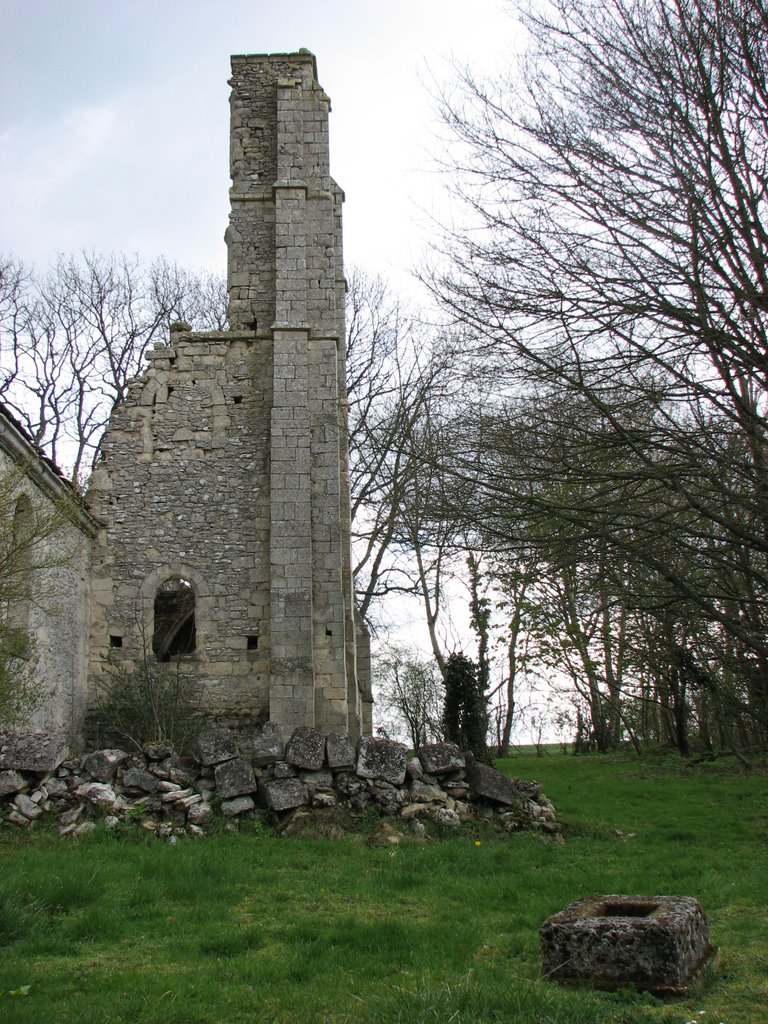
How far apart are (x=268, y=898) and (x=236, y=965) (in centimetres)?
206

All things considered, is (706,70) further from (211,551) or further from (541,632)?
(541,632)

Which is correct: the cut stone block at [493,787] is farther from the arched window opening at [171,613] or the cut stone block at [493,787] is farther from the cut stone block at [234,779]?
the arched window opening at [171,613]

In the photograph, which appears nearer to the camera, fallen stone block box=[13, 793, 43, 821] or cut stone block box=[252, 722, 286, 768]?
fallen stone block box=[13, 793, 43, 821]

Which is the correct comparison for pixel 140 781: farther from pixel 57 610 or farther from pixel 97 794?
pixel 57 610

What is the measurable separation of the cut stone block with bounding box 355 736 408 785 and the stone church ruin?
1.65 m

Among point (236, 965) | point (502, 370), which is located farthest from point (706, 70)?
point (236, 965)

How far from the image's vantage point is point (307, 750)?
38.1 ft

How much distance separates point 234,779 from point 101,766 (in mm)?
1540

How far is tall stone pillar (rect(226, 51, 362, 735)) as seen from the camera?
1366cm

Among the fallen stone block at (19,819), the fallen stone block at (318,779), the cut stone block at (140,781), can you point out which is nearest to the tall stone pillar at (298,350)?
the fallen stone block at (318,779)

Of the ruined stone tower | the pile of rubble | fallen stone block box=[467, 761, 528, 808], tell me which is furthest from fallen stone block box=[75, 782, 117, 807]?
fallen stone block box=[467, 761, 528, 808]

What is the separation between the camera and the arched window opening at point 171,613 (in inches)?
597

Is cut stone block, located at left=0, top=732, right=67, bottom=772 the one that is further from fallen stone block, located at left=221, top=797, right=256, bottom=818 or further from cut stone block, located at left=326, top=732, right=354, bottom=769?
cut stone block, located at left=326, top=732, right=354, bottom=769

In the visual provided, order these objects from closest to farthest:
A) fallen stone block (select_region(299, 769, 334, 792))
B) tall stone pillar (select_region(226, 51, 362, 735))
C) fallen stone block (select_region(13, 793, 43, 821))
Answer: fallen stone block (select_region(13, 793, 43, 821)) < fallen stone block (select_region(299, 769, 334, 792)) < tall stone pillar (select_region(226, 51, 362, 735))
